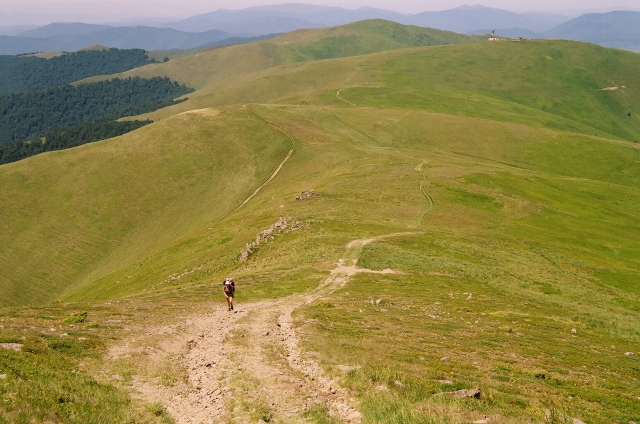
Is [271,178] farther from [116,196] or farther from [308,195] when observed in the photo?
[308,195]

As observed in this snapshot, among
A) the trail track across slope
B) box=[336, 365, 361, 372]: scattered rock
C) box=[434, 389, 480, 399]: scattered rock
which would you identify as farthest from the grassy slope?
box=[434, 389, 480, 399]: scattered rock

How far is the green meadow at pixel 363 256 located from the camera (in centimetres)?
1797

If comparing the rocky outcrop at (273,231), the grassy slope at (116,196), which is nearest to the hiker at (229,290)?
the rocky outcrop at (273,231)

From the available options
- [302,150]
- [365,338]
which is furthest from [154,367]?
[302,150]

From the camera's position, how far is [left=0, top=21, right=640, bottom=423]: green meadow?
17969 millimetres

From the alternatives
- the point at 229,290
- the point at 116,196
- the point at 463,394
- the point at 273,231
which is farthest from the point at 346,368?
the point at 116,196

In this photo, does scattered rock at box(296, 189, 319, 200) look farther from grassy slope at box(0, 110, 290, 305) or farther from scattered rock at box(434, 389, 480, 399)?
scattered rock at box(434, 389, 480, 399)

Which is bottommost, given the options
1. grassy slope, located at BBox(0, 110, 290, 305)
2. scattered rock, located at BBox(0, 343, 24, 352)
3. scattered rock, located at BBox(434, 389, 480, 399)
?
grassy slope, located at BBox(0, 110, 290, 305)

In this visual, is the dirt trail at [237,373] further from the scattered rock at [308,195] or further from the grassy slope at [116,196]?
the grassy slope at [116,196]

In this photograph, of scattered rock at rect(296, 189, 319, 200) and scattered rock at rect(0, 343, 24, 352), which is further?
scattered rock at rect(296, 189, 319, 200)

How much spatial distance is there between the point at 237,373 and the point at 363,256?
30.0 meters

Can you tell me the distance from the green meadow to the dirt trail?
868 millimetres

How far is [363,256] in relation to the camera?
158 feet

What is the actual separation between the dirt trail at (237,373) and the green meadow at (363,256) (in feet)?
2.85
